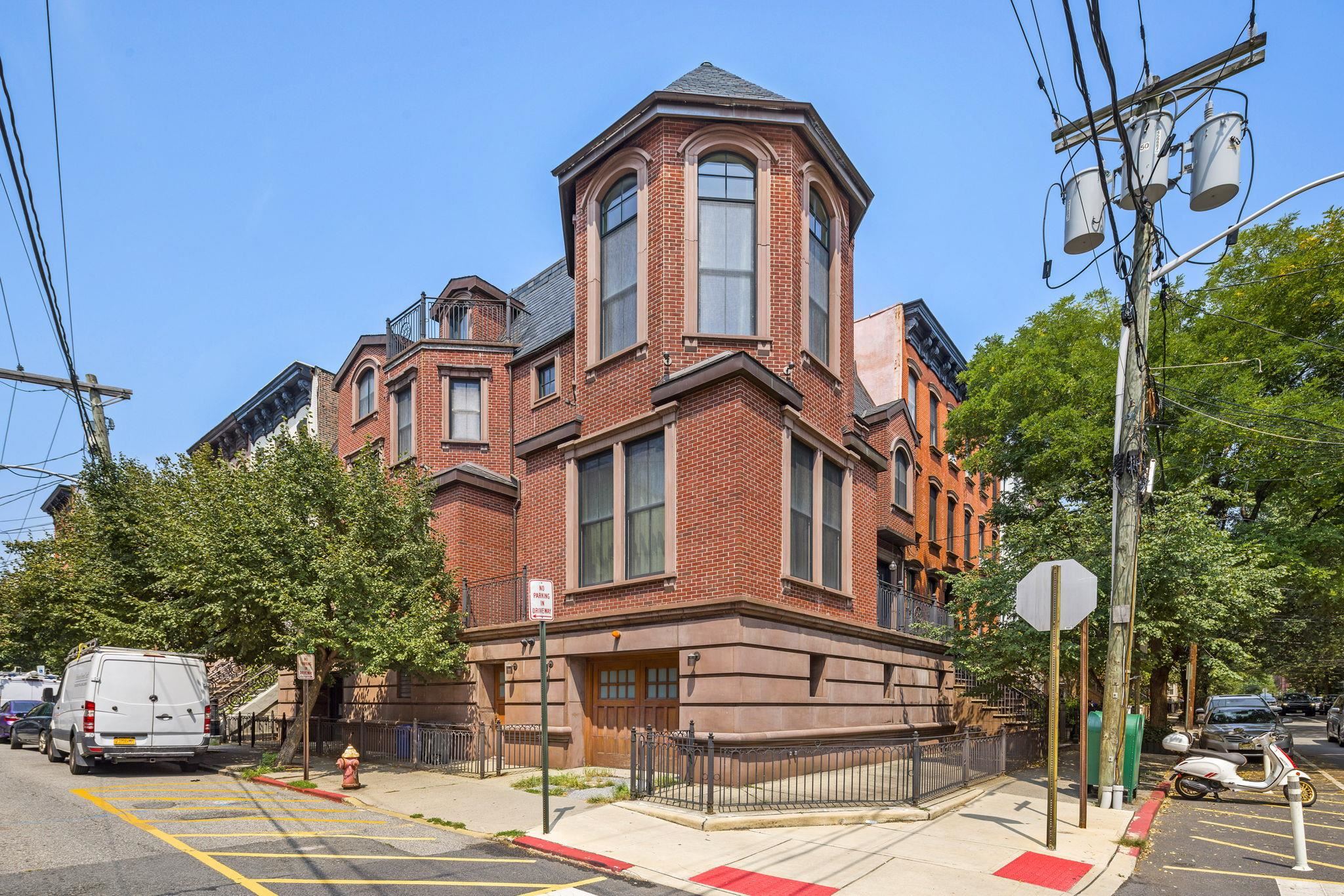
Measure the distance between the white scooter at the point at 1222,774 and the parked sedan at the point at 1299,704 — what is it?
55.0 m

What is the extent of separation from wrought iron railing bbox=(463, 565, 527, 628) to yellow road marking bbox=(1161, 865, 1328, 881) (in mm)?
12641

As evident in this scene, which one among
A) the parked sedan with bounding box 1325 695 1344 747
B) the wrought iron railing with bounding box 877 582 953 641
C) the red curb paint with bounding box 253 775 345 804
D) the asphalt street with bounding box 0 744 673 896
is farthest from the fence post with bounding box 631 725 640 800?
the parked sedan with bounding box 1325 695 1344 747

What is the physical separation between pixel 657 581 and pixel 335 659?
8.08 m

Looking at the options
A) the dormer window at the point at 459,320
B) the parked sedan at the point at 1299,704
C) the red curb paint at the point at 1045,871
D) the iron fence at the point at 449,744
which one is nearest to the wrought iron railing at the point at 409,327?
the dormer window at the point at 459,320

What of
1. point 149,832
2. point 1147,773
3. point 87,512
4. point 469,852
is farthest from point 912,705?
point 87,512

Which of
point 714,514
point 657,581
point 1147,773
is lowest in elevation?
point 1147,773

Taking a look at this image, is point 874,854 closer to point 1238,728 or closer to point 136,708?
point 136,708

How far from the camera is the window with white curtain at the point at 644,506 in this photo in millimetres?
16172

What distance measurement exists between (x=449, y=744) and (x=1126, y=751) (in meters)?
11.7

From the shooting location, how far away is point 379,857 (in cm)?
959

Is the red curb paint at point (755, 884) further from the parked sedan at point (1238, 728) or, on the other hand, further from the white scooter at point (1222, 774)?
the parked sedan at point (1238, 728)

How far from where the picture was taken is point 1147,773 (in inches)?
714

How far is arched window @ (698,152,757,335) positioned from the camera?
16906 mm

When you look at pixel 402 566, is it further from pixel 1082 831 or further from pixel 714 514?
pixel 1082 831
